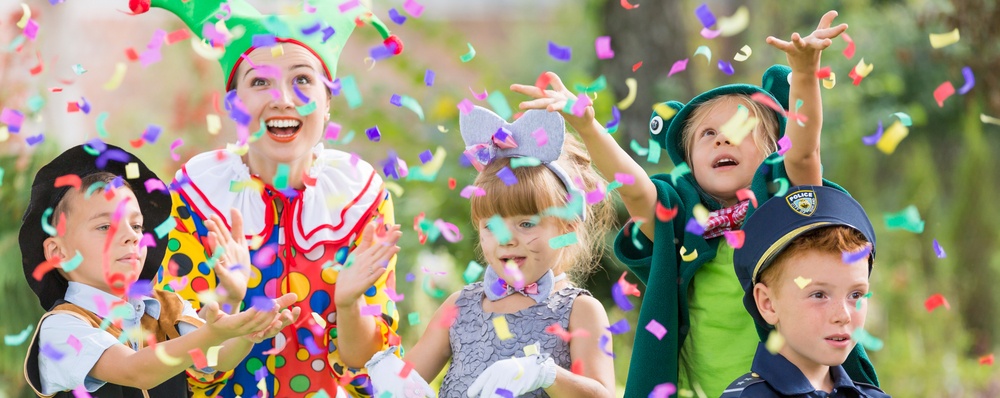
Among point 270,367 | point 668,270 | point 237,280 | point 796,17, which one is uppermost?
point 237,280

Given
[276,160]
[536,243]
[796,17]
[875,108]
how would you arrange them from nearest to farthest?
[536,243] < [276,160] < [875,108] < [796,17]

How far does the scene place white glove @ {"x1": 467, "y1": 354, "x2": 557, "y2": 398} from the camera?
2.71 meters

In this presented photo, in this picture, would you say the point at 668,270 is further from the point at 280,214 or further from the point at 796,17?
the point at 796,17

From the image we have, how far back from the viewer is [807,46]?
2.65 metres

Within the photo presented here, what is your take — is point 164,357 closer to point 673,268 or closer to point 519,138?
point 519,138

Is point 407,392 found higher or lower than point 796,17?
higher

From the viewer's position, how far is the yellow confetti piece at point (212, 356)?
281cm

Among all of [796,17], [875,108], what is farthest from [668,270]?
[796,17]

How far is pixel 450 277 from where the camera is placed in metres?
6.15

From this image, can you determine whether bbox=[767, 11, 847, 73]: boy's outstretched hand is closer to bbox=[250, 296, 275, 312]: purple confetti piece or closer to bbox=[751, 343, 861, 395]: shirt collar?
bbox=[751, 343, 861, 395]: shirt collar

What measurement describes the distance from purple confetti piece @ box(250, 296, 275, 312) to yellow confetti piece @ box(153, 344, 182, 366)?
225mm

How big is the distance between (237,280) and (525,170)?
798 millimetres

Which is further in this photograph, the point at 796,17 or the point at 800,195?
the point at 796,17

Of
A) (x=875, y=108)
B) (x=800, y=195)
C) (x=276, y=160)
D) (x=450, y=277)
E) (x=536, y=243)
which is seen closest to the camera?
(x=800, y=195)
